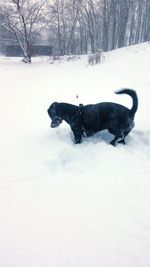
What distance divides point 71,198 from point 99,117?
5.70 feet

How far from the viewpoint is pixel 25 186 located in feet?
9.62

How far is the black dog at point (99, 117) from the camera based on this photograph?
3.81 metres

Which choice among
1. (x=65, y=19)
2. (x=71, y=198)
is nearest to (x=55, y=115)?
(x=71, y=198)

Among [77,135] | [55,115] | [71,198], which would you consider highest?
[55,115]

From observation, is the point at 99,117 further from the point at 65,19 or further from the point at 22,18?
the point at 65,19

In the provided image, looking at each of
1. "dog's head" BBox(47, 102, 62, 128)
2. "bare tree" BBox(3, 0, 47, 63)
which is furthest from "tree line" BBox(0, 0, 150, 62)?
"dog's head" BBox(47, 102, 62, 128)

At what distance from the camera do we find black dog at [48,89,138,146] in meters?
3.81

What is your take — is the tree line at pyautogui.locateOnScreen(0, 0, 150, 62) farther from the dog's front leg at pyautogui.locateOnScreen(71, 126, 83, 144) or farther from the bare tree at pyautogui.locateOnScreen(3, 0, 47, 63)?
the dog's front leg at pyautogui.locateOnScreen(71, 126, 83, 144)

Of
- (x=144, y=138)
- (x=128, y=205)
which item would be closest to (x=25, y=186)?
(x=128, y=205)

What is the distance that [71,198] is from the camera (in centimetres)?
267

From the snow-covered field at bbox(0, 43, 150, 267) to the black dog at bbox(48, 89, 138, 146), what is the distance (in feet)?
0.69

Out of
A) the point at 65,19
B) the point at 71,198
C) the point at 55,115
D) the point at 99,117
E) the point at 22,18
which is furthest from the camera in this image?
the point at 65,19

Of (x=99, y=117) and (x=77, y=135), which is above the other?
(x=99, y=117)

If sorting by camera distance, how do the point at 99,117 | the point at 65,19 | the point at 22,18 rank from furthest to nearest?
1. the point at 65,19
2. the point at 22,18
3. the point at 99,117
